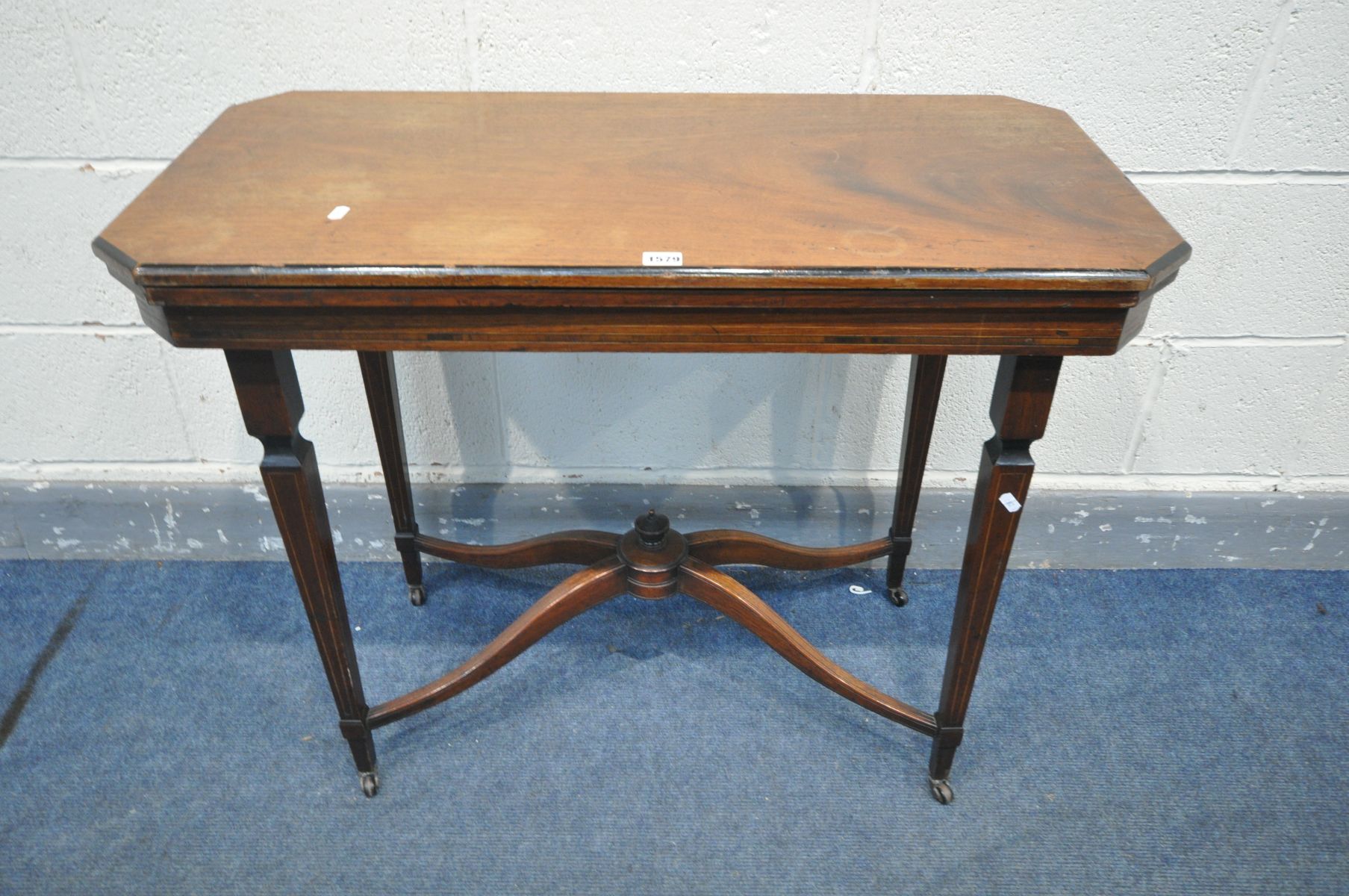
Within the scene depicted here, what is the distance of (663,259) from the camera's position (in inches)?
33.6

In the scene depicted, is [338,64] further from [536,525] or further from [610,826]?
[610,826]

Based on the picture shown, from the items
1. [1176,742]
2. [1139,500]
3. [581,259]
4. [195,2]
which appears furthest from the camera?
[1139,500]

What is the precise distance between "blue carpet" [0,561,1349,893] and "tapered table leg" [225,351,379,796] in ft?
0.51

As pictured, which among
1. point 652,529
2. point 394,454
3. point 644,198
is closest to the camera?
point 644,198

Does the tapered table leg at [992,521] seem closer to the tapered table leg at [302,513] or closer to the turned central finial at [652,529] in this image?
the turned central finial at [652,529]

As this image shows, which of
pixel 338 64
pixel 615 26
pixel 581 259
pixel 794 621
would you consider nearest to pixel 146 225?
pixel 581 259

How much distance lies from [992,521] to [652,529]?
0.46 m

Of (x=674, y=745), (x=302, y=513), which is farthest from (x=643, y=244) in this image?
(x=674, y=745)

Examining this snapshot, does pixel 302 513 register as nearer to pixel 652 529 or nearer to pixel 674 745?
pixel 652 529

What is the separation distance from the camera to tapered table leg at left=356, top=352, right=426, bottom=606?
142cm

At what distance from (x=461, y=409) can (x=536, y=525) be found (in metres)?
0.26

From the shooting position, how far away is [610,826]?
4.30 ft

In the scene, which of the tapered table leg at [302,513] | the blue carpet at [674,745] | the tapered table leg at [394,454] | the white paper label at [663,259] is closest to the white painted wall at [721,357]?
the tapered table leg at [394,454]

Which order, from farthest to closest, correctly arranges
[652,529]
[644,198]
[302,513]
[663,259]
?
[652,529], [302,513], [644,198], [663,259]
